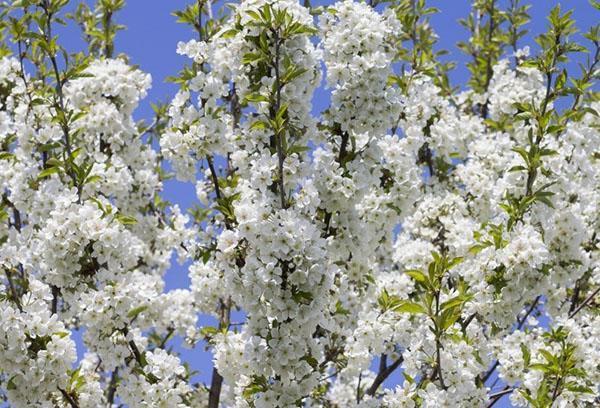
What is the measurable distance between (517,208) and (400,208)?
4.28 ft

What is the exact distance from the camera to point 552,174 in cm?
779

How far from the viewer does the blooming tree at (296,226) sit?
5.78 meters

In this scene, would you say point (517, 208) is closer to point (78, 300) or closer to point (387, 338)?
point (387, 338)

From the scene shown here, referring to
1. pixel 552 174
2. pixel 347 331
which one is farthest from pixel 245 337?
pixel 552 174

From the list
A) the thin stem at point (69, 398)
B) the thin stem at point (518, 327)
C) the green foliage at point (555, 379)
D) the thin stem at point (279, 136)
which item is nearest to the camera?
the thin stem at point (279, 136)

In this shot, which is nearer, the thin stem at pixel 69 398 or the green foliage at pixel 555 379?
the green foliage at pixel 555 379

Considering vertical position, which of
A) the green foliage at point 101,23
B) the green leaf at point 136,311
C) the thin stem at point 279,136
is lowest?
the green leaf at point 136,311

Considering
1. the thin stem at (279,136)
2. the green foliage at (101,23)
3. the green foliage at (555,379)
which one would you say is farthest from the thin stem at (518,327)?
the green foliage at (101,23)

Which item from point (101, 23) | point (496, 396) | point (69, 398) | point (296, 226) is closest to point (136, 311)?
point (69, 398)

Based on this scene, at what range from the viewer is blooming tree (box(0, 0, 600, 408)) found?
5777 millimetres

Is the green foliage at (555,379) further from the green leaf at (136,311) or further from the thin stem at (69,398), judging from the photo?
the thin stem at (69,398)

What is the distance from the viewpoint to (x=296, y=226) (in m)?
5.40

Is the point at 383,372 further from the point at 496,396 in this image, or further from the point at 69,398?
the point at 69,398

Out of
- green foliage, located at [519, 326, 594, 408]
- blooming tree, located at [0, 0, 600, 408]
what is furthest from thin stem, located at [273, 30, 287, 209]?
green foliage, located at [519, 326, 594, 408]
